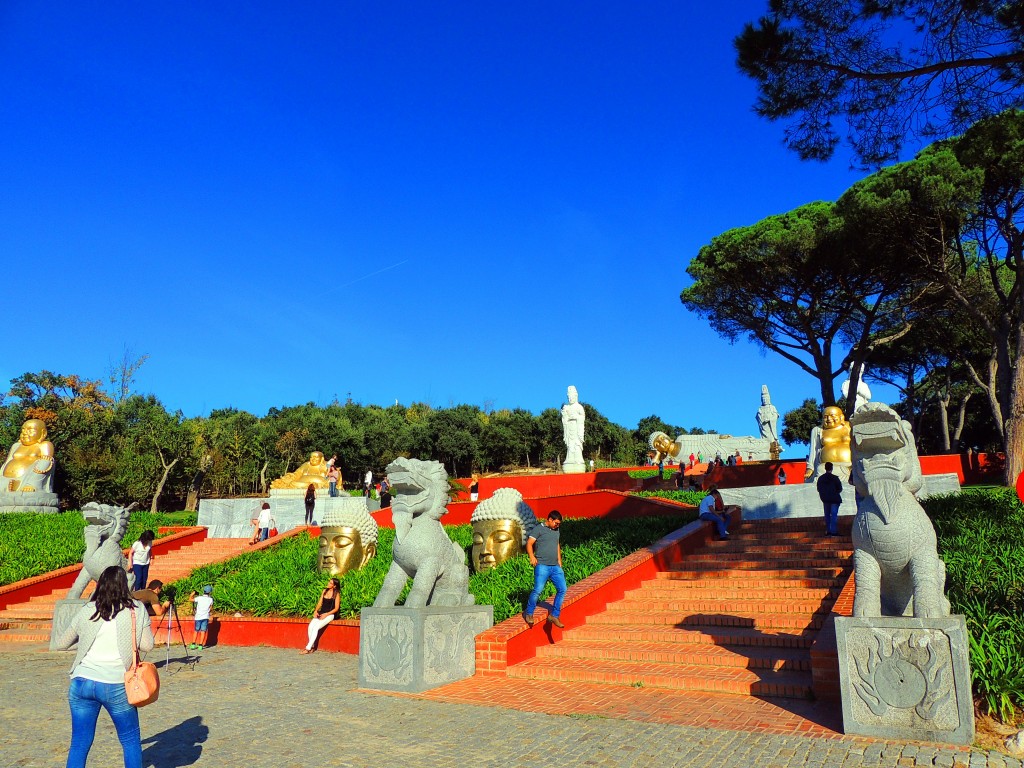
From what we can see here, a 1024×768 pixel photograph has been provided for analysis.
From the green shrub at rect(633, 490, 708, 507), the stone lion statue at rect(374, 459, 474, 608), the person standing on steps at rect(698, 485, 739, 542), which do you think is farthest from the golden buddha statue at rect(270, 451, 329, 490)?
the stone lion statue at rect(374, 459, 474, 608)

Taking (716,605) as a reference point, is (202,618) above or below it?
below

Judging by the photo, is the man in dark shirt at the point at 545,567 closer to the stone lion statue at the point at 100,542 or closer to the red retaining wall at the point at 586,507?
the stone lion statue at the point at 100,542

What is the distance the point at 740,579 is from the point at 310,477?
1743cm

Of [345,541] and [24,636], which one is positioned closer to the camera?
[24,636]

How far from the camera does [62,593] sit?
14.5m

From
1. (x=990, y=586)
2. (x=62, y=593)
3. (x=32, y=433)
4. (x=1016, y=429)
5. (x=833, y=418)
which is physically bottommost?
(x=62, y=593)

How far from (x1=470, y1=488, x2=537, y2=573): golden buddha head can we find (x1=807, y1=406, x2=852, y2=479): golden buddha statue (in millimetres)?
9823

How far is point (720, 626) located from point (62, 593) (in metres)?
13.2

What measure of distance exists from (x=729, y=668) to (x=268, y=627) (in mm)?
6916

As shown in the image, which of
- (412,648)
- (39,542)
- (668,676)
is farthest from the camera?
(39,542)

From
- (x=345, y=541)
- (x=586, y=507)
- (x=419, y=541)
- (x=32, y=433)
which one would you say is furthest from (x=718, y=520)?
(x=32, y=433)

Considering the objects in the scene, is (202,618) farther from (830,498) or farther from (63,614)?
(830,498)

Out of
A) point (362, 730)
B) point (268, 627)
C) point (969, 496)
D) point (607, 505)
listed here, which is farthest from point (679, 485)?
point (362, 730)

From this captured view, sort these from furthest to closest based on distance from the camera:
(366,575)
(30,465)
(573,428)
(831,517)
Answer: (573,428) < (30,465) < (831,517) < (366,575)
